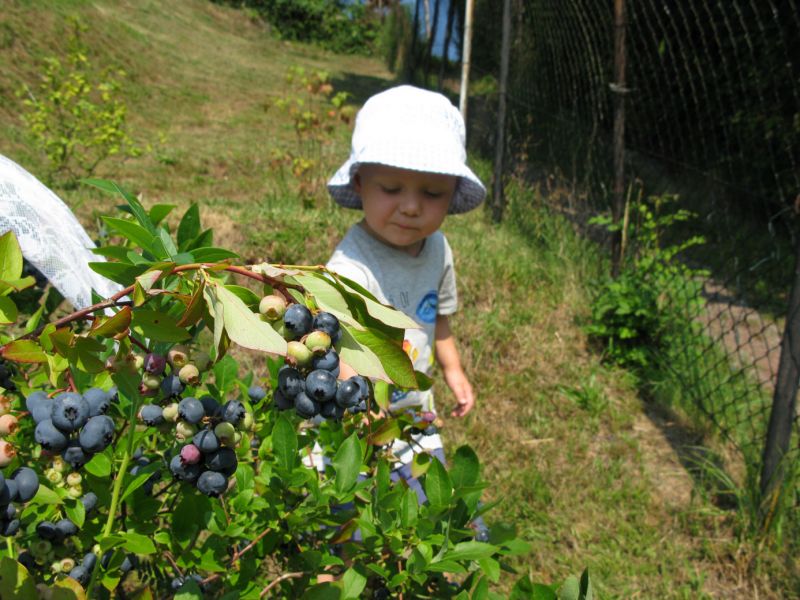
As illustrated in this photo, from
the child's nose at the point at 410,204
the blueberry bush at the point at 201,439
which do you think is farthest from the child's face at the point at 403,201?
the blueberry bush at the point at 201,439

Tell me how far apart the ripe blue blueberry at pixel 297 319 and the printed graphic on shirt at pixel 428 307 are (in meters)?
1.33

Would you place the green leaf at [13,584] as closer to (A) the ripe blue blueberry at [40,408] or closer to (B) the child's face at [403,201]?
(A) the ripe blue blueberry at [40,408]

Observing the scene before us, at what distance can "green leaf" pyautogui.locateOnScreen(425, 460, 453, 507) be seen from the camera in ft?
A: 2.83

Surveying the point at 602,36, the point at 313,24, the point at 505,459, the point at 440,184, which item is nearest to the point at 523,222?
the point at 602,36

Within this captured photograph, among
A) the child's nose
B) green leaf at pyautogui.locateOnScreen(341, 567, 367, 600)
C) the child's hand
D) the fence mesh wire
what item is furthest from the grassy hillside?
green leaf at pyautogui.locateOnScreen(341, 567, 367, 600)

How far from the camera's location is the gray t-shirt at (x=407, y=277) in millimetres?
1723

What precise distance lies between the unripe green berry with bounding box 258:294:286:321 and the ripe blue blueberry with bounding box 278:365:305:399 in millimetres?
64

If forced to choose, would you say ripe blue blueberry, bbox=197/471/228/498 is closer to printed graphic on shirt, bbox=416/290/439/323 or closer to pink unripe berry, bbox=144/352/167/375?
pink unripe berry, bbox=144/352/167/375

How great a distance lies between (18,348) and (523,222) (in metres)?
4.29

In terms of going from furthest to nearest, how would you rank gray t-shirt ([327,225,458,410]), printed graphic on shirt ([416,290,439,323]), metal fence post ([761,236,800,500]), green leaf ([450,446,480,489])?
metal fence post ([761,236,800,500]), printed graphic on shirt ([416,290,439,323]), gray t-shirt ([327,225,458,410]), green leaf ([450,446,480,489])

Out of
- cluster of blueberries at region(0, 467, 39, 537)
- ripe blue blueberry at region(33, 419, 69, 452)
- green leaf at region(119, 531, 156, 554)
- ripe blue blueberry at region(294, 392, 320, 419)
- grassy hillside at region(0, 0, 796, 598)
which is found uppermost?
ripe blue blueberry at region(294, 392, 320, 419)

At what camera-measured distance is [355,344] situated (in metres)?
0.57

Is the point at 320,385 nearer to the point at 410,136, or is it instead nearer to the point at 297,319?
the point at 297,319

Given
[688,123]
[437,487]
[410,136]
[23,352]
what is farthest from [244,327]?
[688,123]
